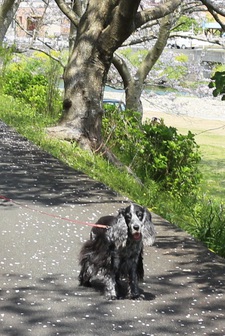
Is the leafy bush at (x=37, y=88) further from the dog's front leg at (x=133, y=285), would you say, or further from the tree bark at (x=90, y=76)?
the dog's front leg at (x=133, y=285)

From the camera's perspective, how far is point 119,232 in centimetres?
643

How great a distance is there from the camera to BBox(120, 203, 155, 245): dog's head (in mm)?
6305

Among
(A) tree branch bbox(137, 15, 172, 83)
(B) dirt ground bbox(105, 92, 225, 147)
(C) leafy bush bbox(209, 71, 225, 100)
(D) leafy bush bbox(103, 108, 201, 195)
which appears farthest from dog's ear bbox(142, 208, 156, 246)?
(B) dirt ground bbox(105, 92, 225, 147)

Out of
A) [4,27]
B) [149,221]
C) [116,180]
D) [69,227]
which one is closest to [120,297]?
[149,221]

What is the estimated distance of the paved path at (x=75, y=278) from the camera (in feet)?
20.0

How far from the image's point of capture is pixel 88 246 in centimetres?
698

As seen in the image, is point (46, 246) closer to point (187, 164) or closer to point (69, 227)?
point (69, 227)

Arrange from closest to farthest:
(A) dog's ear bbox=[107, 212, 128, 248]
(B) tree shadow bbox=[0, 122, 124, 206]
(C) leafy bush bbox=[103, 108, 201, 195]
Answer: (A) dog's ear bbox=[107, 212, 128, 248]
(B) tree shadow bbox=[0, 122, 124, 206]
(C) leafy bush bbox=[103, 108, 201, 195]

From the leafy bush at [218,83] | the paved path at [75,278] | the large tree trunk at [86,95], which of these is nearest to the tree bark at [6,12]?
the large tree trunk at [86,95]

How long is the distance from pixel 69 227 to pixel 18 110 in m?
10.6

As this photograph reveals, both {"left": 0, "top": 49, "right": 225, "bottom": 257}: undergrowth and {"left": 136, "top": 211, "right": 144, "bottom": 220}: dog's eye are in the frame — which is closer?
{"left": 136, "top": 211, "right": 144, "bottom": 220}: dog's eye

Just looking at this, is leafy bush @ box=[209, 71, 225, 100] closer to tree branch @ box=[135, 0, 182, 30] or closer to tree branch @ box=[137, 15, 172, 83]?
tree branch @ box=[135, 0, 182, 30]

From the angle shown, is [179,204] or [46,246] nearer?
[46,246]

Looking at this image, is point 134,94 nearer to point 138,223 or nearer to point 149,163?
point 149,163
